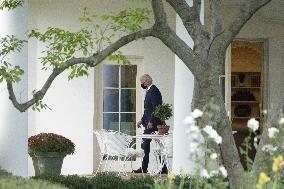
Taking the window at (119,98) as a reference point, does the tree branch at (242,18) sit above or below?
above

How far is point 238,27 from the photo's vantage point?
713 centimetres

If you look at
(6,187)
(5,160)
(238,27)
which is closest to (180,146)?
(5,160)

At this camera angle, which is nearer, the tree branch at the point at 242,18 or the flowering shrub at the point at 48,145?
the tree branch at the point at 242,18

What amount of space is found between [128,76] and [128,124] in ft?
3.09

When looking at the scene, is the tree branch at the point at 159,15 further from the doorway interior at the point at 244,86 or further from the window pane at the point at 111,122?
the doorway interior at the point at 244,86

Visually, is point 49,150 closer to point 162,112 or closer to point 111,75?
point 162,112

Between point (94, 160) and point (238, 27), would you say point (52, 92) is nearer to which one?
point (94, 160)

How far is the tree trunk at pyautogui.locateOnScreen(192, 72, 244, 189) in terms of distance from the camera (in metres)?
7.17

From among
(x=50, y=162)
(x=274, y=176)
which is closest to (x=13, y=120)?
(x=50, y=162)

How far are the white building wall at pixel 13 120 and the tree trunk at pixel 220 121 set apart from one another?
3.63m

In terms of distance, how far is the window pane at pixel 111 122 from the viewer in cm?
1457

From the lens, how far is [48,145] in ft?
40.9

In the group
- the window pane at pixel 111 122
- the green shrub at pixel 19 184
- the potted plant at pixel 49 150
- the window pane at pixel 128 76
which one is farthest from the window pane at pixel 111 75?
the green shrub at pixel 19 184

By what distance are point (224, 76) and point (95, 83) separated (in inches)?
100
